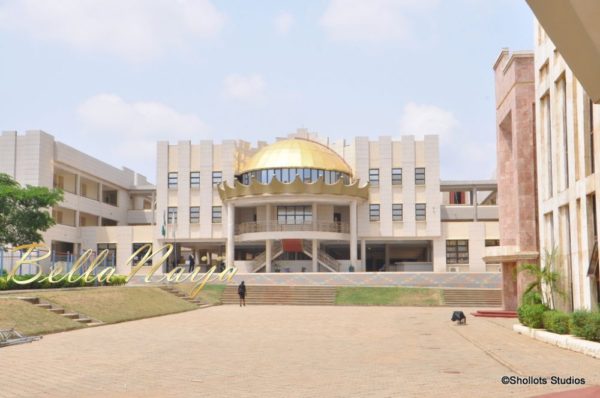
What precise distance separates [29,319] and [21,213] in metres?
24.7

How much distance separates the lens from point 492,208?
59.2 meters

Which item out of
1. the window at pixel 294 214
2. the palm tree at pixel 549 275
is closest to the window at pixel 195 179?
the window at pixel 294 214

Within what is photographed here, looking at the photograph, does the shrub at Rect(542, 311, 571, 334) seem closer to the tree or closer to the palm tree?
the palm tree

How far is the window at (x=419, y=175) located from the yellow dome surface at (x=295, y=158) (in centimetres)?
576

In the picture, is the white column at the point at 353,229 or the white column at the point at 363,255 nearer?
the white column at the point at 353,229

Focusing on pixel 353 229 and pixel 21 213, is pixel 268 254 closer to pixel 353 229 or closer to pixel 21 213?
pixel 353 229

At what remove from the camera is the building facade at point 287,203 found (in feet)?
169

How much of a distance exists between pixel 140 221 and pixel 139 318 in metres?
41.4

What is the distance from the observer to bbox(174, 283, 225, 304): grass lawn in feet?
121

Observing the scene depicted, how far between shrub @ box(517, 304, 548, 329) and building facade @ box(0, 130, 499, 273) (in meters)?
31.1

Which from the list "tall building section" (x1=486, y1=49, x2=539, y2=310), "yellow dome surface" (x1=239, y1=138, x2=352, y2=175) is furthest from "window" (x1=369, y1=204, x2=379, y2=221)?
"tall building section" (x1=486, y1=49, x2=539, y2=310)

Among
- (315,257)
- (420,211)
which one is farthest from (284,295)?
(420,211)

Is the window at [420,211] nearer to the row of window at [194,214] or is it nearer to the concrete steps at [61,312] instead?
the row of window at [194,214]

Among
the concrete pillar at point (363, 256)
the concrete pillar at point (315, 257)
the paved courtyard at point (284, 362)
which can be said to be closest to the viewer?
the paved courtyard at point (284, 362)
